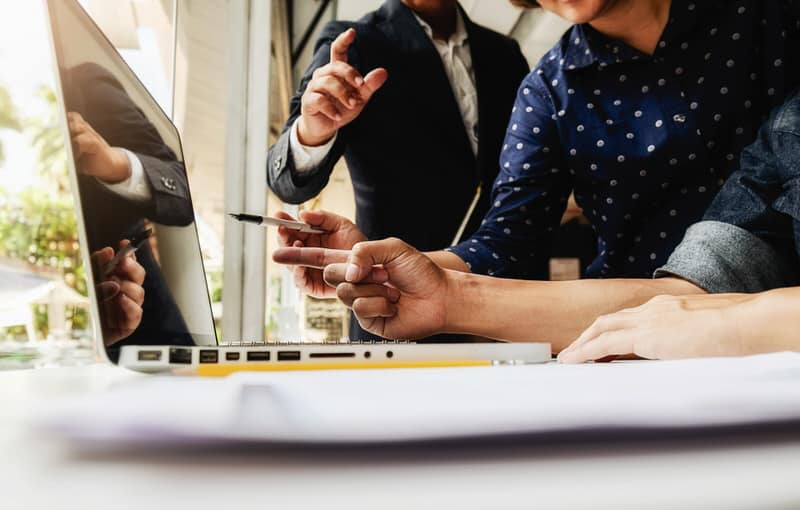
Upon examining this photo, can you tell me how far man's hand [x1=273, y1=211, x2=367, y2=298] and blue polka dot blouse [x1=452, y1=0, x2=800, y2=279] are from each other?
17 centimetres

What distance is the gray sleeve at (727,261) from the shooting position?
571 millimetres

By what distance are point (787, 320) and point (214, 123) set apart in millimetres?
849

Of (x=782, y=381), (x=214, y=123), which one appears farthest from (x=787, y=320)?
(x=214, y=123)

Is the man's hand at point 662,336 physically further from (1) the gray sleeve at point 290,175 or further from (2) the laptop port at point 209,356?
(1) the gray sleeve at point 290,175

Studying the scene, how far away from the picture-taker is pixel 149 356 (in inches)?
10.2

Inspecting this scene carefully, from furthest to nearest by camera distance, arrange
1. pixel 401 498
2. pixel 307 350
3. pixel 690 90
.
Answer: pixel 690 90, pixel 307 350, pixel 401 498

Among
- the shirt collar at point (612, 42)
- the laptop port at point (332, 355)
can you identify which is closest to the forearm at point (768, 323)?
the laptop port at point (332, 355)

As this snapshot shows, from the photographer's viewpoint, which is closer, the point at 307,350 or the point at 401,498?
the point at 401,498

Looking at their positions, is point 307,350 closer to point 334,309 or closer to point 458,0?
point 334,309

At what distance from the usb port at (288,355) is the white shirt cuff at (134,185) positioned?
14 centimetres

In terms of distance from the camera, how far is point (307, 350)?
11.6 inches

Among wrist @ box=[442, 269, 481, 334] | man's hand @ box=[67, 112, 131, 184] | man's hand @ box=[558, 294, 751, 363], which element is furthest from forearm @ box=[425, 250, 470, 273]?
man's hand @ box=[67, 112, 131, 184]

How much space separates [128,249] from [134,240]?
12 mm

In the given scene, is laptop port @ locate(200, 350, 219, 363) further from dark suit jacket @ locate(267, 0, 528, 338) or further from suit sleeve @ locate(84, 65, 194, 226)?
dark suit jacket @ locate(267, 0, 528, 338)
